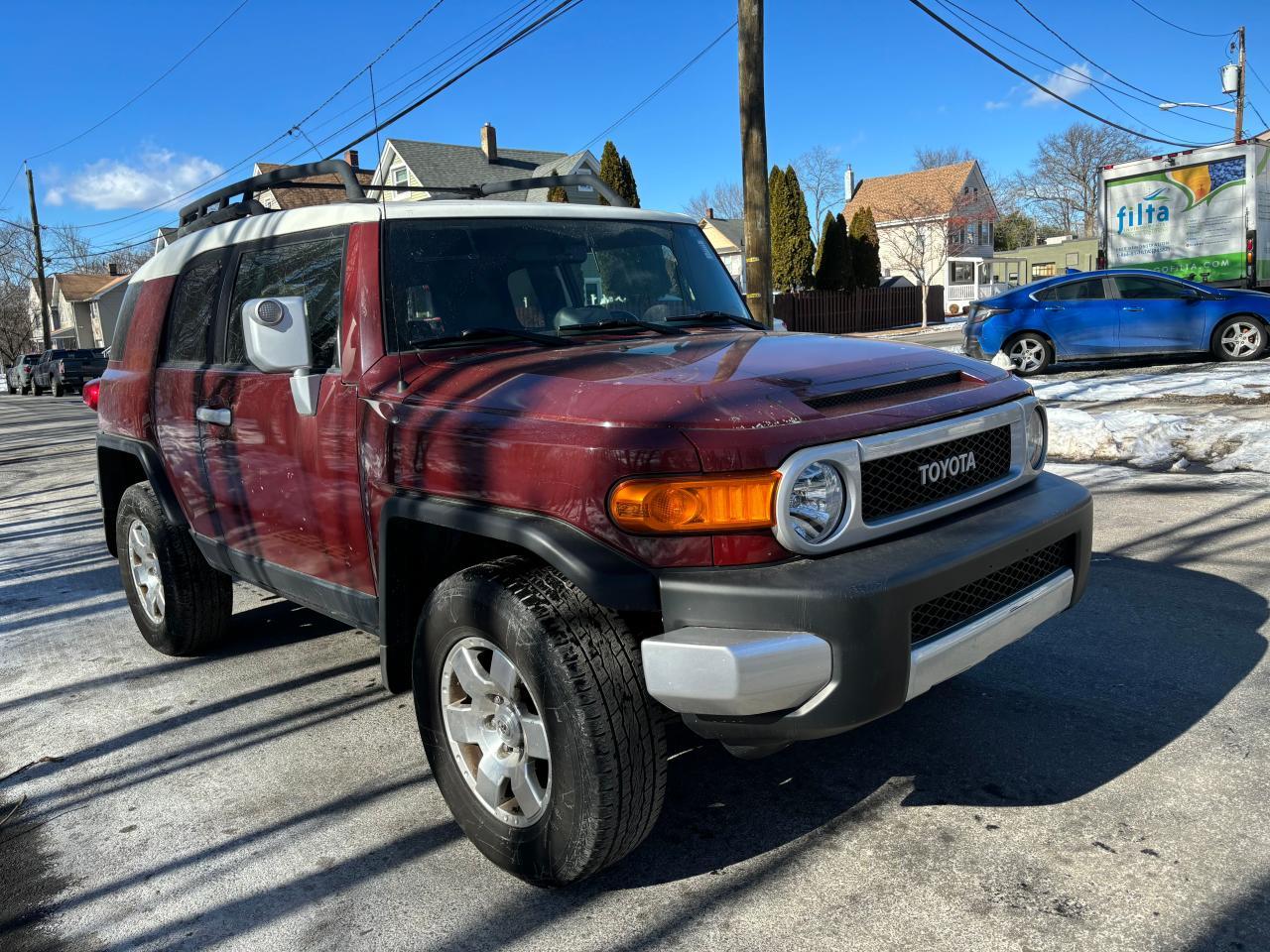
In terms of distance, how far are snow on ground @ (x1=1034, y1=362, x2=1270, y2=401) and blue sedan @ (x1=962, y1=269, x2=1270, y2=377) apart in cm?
63

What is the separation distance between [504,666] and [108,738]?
223 centimetres

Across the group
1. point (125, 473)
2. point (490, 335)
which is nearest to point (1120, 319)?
point (490, 335)

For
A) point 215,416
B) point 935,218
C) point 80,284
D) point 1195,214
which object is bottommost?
point 215,416

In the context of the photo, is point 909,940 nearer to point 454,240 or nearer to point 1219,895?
point 1219,895

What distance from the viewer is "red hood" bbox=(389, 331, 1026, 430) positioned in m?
2.43

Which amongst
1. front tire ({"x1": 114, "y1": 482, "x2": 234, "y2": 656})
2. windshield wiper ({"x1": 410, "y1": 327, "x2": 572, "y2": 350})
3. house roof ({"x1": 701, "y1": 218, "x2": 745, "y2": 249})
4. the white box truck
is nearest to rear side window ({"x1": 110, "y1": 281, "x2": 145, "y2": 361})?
front tire ({"x1": 114, "y1": 482, "x2": 234, "y2": 656})

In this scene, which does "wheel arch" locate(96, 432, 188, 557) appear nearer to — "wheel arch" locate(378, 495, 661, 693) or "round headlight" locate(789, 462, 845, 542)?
"wheel arch" locate(378, 495, 661, 693)

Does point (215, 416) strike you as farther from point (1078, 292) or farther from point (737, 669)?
point (1078, 292)

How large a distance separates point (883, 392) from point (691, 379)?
1.82ft

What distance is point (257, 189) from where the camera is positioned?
4.47 m

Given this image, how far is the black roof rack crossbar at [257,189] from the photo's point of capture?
152 inches

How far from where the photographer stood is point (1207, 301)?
44.3ft

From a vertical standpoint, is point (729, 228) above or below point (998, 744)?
above

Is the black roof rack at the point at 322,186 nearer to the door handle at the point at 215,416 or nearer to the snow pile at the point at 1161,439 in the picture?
the door handle at the point at 215,416
